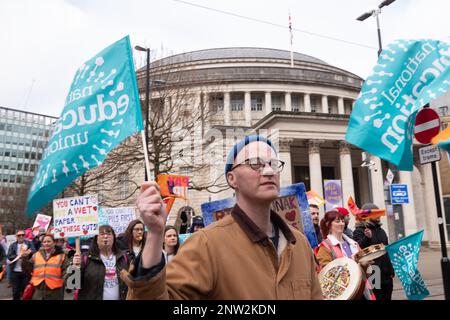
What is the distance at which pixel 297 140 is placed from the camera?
3519 cm

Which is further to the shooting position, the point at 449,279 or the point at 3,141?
the point at 3,141

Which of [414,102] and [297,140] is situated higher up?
[297,140]

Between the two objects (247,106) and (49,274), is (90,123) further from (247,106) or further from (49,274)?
(247,106)

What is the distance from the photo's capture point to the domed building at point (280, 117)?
22.4 m

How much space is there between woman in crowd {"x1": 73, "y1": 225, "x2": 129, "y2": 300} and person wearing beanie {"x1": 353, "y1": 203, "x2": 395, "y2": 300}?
4125 mm

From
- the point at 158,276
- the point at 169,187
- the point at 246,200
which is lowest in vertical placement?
the point at 158,276

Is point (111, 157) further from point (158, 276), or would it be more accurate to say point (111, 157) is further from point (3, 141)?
point (3, 141)

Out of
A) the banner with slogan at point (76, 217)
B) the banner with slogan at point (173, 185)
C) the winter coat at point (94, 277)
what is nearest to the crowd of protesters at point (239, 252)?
the winter coat at point (94, 277)

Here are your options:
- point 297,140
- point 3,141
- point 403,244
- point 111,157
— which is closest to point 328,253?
point 403,244

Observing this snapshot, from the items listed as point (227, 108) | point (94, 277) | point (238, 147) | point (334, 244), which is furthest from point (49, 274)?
point (227, 108)

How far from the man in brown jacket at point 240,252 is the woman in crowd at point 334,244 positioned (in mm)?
2360

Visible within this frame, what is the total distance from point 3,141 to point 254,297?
3974 inches

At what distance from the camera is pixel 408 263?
550 centimetres

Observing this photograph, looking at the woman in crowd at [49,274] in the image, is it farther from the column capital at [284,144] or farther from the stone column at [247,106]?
the stone column at [247,106]
